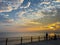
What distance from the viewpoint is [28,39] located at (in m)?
28.0
